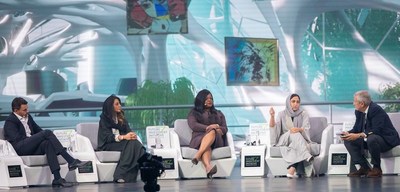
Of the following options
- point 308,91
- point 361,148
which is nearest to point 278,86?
point 308,91

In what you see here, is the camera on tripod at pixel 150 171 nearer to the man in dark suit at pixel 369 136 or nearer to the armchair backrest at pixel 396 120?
the man in dark suit at pixel 369 136

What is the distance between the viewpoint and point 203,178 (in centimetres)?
1384

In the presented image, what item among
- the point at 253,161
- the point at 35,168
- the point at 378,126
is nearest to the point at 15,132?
the point at 35,168

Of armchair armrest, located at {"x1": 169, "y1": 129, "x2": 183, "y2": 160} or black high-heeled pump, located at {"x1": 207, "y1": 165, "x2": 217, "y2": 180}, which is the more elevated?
armchair armrest, located at {"x1": 169, "y1": 129, "x2": 183, "y2": 160}

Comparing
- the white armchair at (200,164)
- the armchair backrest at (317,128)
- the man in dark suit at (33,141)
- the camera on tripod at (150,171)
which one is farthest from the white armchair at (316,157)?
the camera on tripod at (150,171)

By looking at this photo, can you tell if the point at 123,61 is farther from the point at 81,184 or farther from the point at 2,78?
the point at 81,184

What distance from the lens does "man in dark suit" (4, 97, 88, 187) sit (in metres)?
13.2

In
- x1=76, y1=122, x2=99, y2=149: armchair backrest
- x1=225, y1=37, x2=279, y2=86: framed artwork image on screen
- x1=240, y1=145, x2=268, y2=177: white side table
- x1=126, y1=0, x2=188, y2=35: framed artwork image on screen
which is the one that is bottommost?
x1=240, y1=145, x2=268, y2=177: white side table

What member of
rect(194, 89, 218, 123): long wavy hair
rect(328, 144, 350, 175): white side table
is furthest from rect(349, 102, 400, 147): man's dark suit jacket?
rect(194, 89, 218, 123): long wavy hair

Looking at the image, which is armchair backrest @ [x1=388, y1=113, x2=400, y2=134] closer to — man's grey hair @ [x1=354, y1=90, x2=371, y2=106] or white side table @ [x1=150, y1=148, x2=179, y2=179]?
man's grey hair @ [x1=354, y1=90, x2=371, y2=106]

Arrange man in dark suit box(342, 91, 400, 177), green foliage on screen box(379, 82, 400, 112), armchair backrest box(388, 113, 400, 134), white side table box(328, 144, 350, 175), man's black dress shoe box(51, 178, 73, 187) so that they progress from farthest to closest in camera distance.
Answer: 1. green foliage on screen box(379, 82, 400, 112)
2. armchair backrest box(388, 113, 400, 134)
3. white side table box(328, 144, 350, 175)
4. man in dark suit box(342, 91, 400, 177)
5. man's black dress shoe box(51, 178, 73, 187)

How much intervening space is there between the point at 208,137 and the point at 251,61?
2.32 meters

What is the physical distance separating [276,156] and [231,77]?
7.33ft

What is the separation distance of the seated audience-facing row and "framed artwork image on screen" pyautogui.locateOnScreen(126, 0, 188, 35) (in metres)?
1.82
